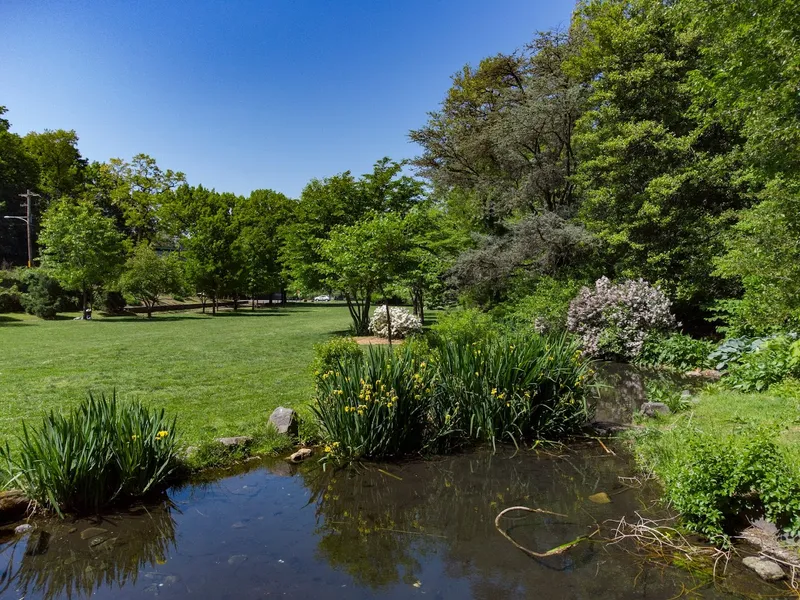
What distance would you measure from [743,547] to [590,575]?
3.77 feet

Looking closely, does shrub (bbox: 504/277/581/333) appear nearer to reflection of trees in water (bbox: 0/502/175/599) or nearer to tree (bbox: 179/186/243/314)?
reflection of trees in water (bbox: 0/502/175/599)

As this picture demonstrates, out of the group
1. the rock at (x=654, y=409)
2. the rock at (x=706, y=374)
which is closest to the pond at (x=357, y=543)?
the rock at (x=654, y=409)

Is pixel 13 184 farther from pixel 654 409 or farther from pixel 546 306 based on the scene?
pixel 654 409

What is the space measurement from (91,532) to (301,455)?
6.81 feet

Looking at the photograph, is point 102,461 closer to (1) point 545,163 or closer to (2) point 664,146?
(2) point 664,146

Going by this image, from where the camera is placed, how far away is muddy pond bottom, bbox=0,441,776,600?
3174mm

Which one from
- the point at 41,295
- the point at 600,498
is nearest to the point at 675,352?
the point at 600,498

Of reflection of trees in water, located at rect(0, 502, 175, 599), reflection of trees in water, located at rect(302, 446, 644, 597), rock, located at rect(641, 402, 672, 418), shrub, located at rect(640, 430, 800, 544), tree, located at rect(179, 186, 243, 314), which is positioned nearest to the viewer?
reflection of trees in water, located at rect(0, 502, 175, 599)

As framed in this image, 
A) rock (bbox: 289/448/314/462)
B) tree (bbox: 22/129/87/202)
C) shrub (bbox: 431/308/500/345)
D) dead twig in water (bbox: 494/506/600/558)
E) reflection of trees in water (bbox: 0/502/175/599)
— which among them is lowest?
reflection of trees in water (bbox: 0/502/175/599)

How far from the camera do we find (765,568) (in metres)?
3.14

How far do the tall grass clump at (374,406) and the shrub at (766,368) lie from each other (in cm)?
529

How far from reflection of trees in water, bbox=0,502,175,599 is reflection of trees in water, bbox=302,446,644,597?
1276 mm

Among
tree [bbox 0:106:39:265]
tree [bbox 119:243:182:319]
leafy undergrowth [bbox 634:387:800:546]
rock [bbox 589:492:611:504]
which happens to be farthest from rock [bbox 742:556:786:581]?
tree [bbox 0:106:39:265]

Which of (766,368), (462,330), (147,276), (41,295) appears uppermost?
(147,276)
